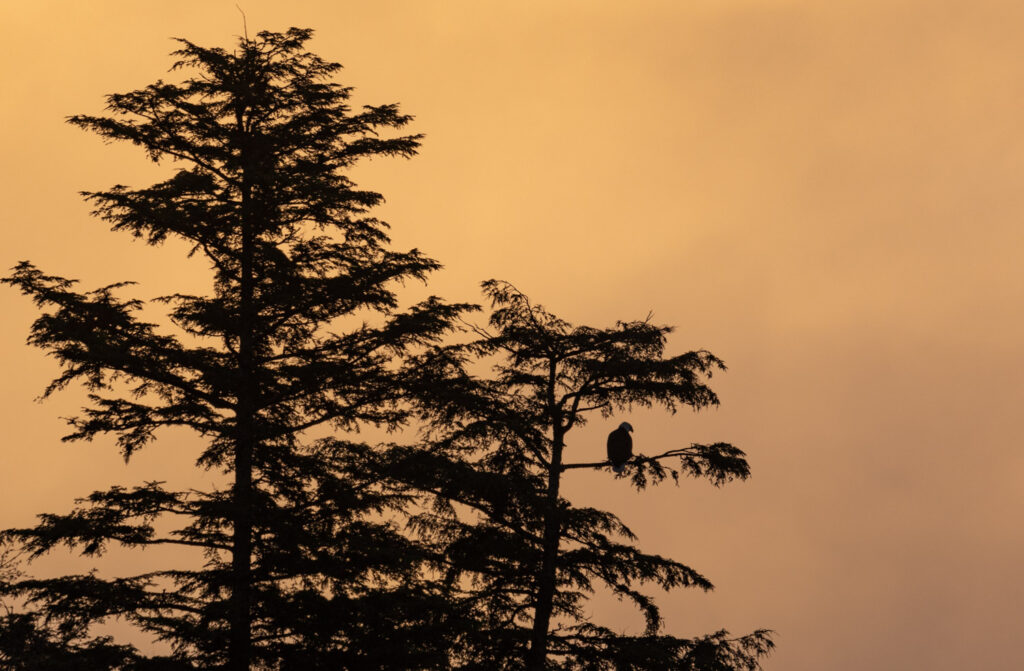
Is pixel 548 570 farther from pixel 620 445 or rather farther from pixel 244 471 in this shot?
pixel 244 471

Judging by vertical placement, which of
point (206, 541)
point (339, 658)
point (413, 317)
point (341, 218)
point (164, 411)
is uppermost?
point (341, 218)

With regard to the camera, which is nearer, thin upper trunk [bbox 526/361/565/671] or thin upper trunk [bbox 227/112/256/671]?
thin upper trunk [bbox 227/112/256/671]

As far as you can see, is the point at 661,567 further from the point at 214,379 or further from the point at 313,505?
the point at 214,379

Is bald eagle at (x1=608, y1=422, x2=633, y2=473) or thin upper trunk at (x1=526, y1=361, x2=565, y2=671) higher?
bald eagle at (x1=608, y1=422, x2=633, y2=473)

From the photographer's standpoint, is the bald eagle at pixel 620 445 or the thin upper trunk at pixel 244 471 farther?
the bald eagle at pixel 620 445

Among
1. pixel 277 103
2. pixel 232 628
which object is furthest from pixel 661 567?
pixel 277 103

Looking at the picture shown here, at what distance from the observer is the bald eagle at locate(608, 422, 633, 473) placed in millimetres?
27203

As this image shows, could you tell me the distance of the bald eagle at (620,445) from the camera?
2720 cm

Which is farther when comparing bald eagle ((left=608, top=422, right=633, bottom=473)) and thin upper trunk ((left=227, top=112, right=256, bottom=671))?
bald eagle ((left=608, top=422, right=633, bottom=473))

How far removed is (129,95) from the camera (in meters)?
27.5

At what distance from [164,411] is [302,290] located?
3.49m

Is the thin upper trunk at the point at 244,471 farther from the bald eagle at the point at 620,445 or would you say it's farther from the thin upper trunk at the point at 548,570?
the bald eagle at the point at 620,445

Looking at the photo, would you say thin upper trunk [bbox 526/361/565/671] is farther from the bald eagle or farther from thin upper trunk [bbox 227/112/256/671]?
thin upper trunk [bbox 227/112/256/671]

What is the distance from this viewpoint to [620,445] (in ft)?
89.2
